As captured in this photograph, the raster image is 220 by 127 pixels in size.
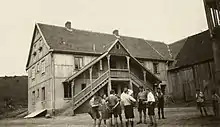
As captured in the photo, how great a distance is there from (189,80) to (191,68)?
1.22 metres

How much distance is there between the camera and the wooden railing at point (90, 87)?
21697 millimetres

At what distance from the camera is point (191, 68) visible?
84.6ft

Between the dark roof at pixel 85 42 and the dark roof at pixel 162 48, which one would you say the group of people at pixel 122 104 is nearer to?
the dark roof at pixel 85 42

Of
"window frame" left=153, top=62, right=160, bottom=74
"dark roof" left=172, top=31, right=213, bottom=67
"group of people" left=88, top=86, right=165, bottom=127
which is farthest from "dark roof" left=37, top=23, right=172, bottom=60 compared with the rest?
"group of people" left=88, top=86, right=165, bottom=127

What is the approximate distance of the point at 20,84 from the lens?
29.3 m

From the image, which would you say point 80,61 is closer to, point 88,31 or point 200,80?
point 88,31

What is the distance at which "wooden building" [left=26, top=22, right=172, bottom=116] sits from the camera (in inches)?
890

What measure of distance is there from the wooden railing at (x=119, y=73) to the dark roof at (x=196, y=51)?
6516mm

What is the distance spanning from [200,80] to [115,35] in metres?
11.3

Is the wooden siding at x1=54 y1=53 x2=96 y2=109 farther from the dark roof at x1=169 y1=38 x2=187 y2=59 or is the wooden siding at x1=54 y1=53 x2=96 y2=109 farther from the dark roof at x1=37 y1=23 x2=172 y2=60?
the dark roof at x1=169 y1=38 x2=187 y2=59

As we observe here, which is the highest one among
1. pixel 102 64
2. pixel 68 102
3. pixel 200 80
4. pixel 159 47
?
pixel 159 47

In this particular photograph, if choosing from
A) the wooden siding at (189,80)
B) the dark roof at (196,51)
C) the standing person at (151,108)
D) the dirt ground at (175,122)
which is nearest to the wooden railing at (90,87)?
Answer: the dirt ground at (175,122)

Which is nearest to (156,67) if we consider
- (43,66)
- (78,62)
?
(78,62)

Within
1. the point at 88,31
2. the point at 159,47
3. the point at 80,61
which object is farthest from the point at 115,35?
the point at 80,61
